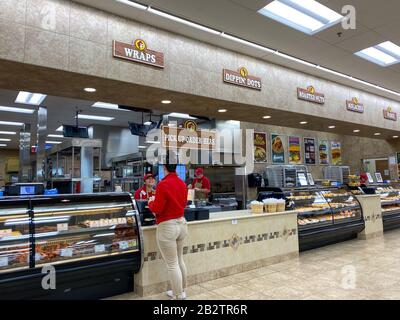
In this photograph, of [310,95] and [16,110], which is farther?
[16,110]

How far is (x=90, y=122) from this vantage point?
10.4m

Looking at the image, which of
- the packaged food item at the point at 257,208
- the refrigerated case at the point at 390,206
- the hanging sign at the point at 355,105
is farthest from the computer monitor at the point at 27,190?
the refrigerated case at the point at 390,206

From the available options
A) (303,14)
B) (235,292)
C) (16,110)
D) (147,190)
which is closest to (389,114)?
(303,14)

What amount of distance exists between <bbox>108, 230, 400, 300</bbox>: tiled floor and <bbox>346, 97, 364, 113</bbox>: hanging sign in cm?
356

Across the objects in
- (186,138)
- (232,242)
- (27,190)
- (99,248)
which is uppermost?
(186,138)

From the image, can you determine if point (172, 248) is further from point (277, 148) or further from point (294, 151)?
point (294, 151)

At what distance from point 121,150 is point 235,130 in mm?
4465

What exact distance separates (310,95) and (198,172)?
3.01m

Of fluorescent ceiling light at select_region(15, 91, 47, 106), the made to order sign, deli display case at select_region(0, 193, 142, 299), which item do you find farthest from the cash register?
fluorescent ceiling light at select_region(15, 91, 47, 106)

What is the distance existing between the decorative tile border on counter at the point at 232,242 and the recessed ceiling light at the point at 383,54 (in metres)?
3.63

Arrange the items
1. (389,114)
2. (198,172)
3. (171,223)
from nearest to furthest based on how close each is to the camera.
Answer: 1. (171,223)
2. (198,172)
3. (389,114)

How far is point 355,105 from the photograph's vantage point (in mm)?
7613
